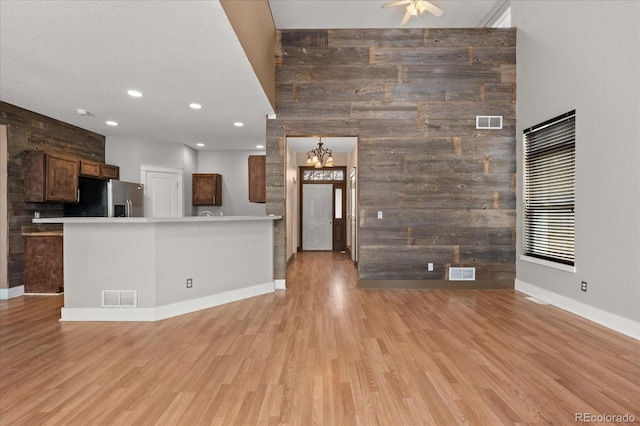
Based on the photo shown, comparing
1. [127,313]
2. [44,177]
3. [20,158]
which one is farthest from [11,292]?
[127,313]

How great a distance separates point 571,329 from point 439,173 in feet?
8.31

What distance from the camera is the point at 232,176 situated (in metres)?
7.67

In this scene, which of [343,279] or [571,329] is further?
[343,279]

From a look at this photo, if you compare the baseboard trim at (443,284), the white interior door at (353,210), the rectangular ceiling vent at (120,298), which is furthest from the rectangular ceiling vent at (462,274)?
the rectangular ceiling vent at (120,298)

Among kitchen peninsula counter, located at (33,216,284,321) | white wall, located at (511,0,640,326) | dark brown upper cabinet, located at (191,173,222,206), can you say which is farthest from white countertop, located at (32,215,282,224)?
white wall, located at (511,0,640,326)

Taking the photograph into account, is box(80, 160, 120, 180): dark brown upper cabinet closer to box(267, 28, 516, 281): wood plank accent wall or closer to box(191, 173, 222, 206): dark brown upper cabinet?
box(191, 173, 222, 206): dark brown upper cabinet

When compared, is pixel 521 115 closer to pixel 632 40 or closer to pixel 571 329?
pixel 632 40

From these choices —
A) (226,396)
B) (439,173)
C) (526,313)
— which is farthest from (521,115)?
(226,396)

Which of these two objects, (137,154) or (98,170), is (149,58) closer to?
(98,170)

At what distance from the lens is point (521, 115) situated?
Answer: 15.3ft

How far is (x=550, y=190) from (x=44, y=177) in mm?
7053

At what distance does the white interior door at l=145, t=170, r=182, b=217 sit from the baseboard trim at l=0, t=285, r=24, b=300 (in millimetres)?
2355

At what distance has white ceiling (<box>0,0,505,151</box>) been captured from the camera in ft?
7.85

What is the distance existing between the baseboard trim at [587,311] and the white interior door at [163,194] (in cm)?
671
